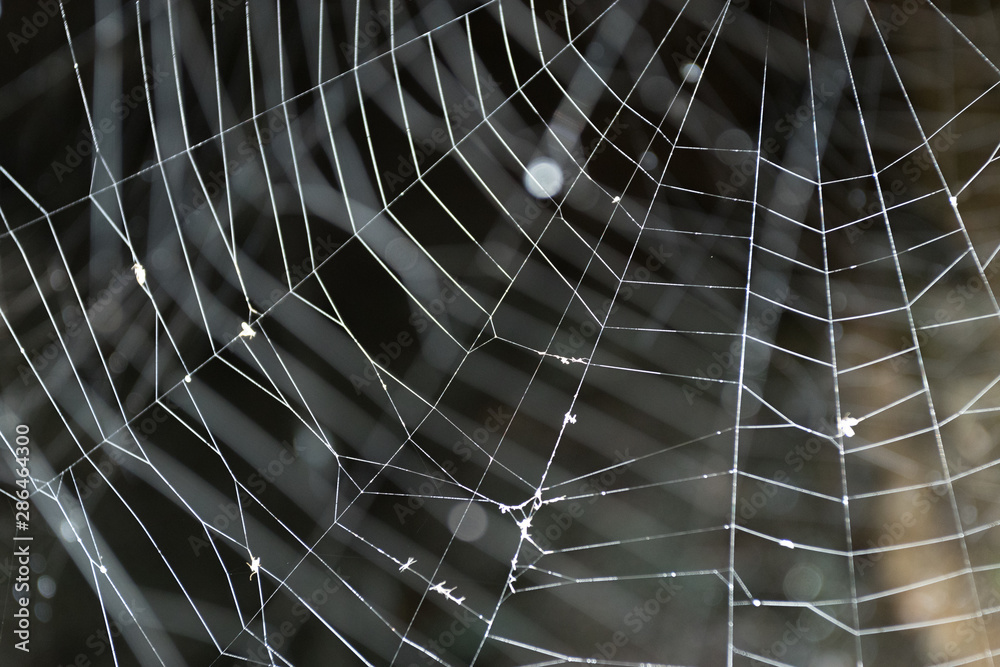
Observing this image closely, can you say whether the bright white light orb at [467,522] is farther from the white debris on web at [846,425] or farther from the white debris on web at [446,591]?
the white debris on web at [846,425]

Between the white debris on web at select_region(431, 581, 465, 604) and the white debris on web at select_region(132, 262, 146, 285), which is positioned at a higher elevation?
the white debris on web at select_region(132, 262, 146, 285)

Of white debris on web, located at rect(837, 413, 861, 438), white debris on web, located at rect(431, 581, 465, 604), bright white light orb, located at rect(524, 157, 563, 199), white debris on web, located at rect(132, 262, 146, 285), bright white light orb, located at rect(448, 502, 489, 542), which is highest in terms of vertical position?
white debris on web, located at rect(132, 262, 146, 285)

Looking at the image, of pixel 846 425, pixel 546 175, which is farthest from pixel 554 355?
pixel 846 425

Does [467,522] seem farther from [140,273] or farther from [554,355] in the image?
[140,273]

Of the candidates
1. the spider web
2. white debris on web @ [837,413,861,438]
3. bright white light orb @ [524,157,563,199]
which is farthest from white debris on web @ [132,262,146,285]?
white debris on web @ [837,413,861,438]

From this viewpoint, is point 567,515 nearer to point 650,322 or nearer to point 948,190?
point 650,322

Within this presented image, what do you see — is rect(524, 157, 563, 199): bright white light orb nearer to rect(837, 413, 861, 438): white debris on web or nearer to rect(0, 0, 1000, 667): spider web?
rect(0, 0, 1000, 667): spider web

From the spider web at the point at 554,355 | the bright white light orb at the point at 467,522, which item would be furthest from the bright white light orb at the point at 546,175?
the bright white light orb at the point at 467,522

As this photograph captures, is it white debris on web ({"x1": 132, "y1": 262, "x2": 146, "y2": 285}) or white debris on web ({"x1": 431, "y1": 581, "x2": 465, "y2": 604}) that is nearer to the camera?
white debris on web ({"x1": 132, "y1": 262, "x2": 146, "y2": 285})

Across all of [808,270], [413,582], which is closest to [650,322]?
[808,270]
